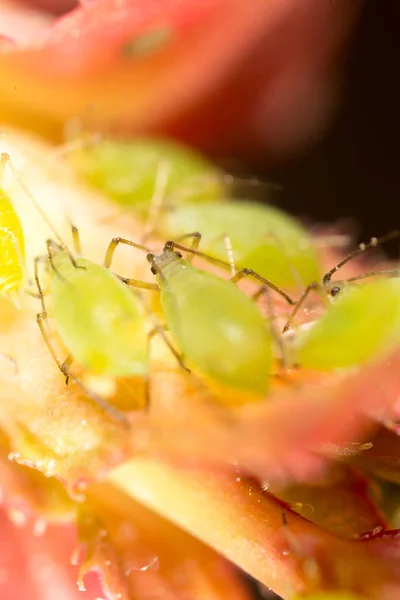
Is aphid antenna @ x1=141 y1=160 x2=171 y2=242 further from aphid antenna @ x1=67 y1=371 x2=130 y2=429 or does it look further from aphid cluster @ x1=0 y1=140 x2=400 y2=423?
aphid antenna @ x1=67 y1=371 x2=130 y2=429

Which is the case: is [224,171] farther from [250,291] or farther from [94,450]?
[94,450]

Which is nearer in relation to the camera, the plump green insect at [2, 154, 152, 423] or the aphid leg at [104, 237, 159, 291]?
the plump green insect at [2, 154, 152, 423]

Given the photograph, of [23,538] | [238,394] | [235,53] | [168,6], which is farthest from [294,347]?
[235,53]

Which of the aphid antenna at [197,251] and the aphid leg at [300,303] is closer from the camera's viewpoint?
the aphid leg at [300,303]

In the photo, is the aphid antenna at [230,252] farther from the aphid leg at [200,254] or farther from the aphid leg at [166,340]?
the aphid leg at [166,340]

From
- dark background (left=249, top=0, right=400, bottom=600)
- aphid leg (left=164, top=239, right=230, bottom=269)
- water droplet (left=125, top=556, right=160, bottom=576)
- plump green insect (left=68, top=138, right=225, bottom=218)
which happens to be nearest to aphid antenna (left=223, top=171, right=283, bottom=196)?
plump green insect (left=68, top=138, right=225, bottom=218)

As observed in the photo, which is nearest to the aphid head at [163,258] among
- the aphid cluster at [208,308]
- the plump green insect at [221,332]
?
the aphid cluster at [208,308]
